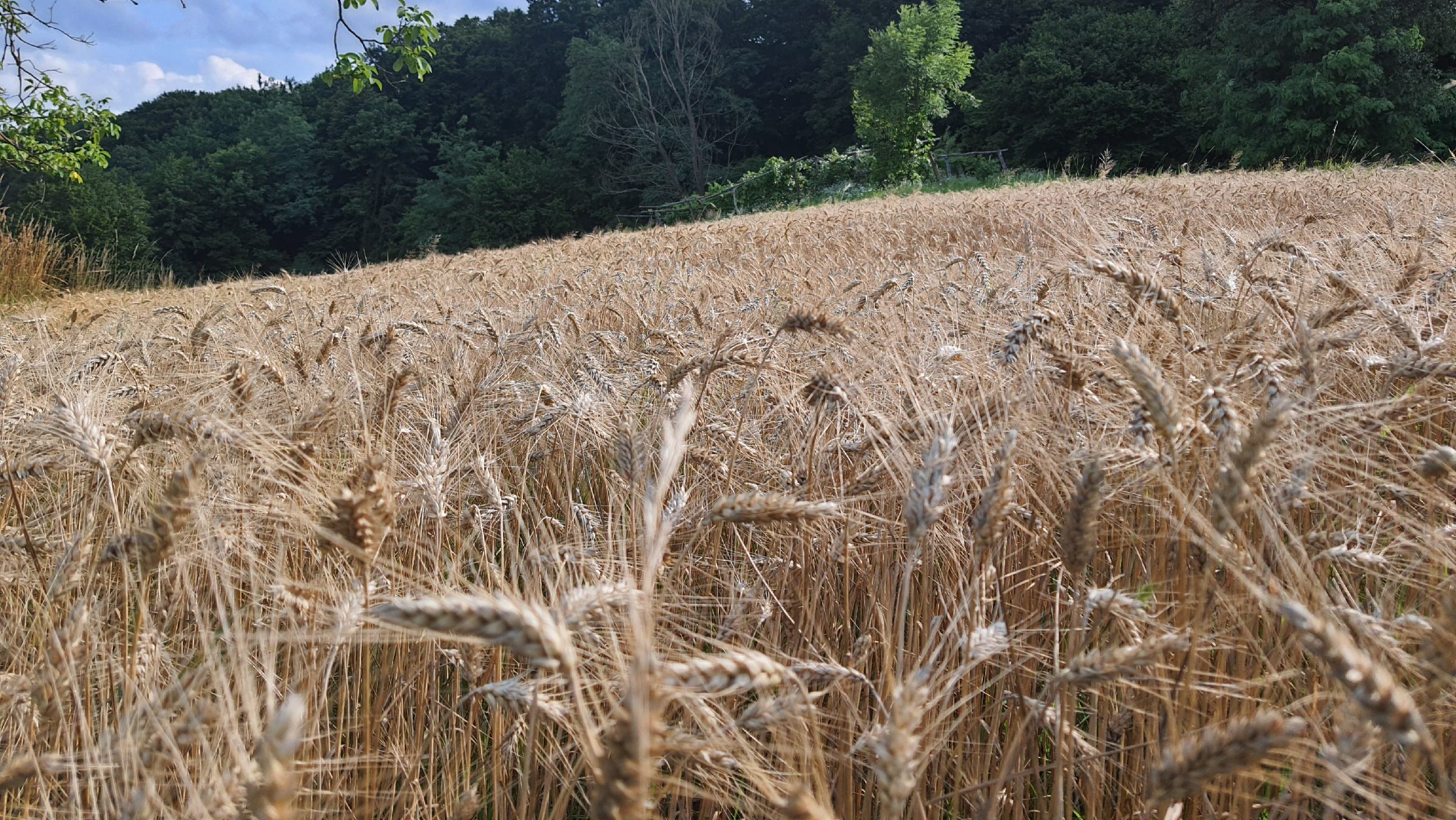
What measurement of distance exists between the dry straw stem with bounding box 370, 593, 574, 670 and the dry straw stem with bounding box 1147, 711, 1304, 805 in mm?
502

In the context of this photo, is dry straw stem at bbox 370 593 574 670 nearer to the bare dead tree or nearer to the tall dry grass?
the tall dry grass

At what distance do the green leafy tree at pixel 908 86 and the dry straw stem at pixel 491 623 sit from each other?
2797 cm

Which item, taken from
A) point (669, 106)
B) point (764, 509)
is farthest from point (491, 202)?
point (764, 509)

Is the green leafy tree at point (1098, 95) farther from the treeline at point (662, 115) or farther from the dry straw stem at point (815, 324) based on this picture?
the dry straw stem at point (815, 324)

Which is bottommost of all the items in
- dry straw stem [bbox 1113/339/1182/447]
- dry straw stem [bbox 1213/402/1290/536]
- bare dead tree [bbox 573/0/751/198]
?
dry straw stem [bbox 1213/402/1290/536]

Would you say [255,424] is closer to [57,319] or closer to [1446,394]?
[1446,394]

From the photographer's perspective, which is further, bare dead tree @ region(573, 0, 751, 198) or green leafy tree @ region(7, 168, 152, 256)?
bare dead tree @ region(573, 0, 751, 198)

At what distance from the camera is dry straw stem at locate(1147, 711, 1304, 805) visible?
25.1 inches

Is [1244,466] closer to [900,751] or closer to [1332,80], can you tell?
[900,751]

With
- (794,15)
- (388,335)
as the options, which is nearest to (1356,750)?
(388,335)

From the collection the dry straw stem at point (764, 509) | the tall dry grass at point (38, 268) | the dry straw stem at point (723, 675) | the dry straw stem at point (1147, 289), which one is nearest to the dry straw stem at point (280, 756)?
the dry straw stem at point (723, 675)

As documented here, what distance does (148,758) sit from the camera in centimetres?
88

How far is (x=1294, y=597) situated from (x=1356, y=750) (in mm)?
388

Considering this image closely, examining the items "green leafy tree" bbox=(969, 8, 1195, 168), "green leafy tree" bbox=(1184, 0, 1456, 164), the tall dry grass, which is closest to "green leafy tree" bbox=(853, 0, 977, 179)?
"green leafy tree" bbox=(969, 8, 1195, 168)
